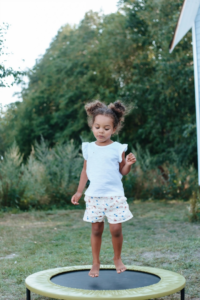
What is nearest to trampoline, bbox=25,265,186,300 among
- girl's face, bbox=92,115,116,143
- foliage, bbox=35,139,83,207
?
girl's face, bbox=92,115,116,143

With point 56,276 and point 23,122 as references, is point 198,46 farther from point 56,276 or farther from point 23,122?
Answer: point 23,122

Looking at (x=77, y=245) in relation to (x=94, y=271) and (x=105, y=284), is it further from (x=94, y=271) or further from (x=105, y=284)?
(x=105, y=284)

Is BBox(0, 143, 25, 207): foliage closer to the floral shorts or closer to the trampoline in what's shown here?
the trampoline

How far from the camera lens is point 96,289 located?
9.58ft

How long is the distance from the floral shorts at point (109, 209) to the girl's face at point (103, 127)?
20.5 inches

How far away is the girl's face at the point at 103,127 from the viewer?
3.24m

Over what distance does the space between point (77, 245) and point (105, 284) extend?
278cm

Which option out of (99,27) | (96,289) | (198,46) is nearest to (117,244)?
(96,289)

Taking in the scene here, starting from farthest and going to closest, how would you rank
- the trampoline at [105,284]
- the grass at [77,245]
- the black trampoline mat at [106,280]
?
1. the grass at [77,245]
2. the black trampoline mat at [106,280]
3. the trampoline at [105,284]

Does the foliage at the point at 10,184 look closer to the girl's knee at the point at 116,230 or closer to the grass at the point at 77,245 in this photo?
the grass at the point at 77,245

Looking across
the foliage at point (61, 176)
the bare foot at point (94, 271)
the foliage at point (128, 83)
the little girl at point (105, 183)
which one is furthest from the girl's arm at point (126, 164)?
the foliage at point (128, 83)

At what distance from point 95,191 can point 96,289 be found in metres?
0.77

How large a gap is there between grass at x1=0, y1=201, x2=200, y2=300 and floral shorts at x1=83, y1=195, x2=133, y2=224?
996 millimetres

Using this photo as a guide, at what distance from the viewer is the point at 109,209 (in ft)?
10.3
